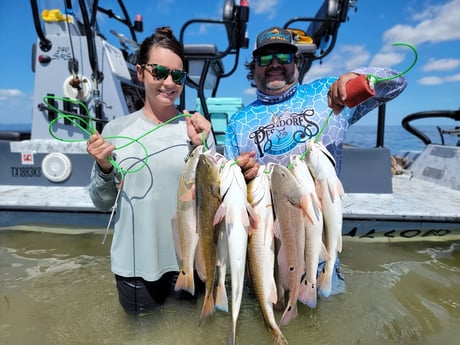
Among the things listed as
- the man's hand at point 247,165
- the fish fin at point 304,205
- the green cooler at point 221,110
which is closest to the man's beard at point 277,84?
the man's hand at point 247,165

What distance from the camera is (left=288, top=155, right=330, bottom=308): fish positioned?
1884mm

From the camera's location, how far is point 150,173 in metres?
2.16

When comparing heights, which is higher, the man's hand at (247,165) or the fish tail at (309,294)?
Result: the man's hand at (247,165)

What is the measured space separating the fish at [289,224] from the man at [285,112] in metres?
0.56

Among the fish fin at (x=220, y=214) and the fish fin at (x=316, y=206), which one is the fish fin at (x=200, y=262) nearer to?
the fish fin at (x=220, y=214)

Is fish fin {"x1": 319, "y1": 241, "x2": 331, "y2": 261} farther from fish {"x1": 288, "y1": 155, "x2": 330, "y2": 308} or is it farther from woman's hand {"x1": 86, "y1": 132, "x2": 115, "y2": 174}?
woman's hand {"x1": 86, "y1": 132, "x2": 115, "y2": 174}

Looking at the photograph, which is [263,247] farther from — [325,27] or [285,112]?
[325,27]

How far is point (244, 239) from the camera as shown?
1.86 metres

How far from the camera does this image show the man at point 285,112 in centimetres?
246

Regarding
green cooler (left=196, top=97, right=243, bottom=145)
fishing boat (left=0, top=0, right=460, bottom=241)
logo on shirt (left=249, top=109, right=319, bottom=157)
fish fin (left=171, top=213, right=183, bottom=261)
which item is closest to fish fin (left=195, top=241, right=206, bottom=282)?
fish fin (left=171, top=213, right=183, bottom=261)

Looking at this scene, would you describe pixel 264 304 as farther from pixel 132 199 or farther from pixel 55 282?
pixel 55 282

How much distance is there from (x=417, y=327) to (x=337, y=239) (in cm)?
159

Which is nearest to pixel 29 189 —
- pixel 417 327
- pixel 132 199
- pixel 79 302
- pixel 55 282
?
pixel 55 282

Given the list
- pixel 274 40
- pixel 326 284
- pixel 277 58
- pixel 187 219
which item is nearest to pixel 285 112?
pixel 277 58
